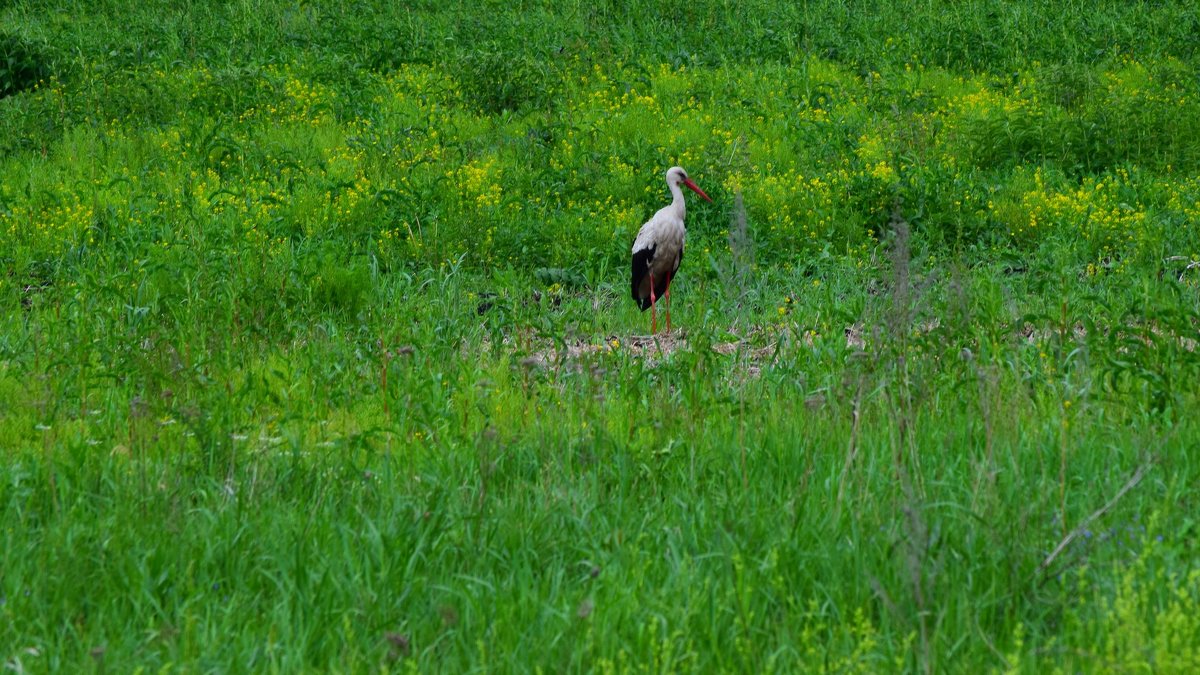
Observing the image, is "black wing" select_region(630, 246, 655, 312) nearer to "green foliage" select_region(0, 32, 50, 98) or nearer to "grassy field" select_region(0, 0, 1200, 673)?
"grassy field" select_region(0, 0, 1200, 673)

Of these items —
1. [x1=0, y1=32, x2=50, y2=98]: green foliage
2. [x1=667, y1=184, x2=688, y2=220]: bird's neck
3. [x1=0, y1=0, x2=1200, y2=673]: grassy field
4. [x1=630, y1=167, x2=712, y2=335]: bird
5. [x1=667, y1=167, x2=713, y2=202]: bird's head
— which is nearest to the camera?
[x1=0, y1=0, x2=1200, y2=673]: grassy field

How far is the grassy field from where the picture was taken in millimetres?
3738

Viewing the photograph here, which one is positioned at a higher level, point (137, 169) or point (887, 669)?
point (887, 669)

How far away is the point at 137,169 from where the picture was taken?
462 inches

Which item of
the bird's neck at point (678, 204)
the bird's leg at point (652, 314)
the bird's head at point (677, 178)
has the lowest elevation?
the bird's leg at point (652, 314)

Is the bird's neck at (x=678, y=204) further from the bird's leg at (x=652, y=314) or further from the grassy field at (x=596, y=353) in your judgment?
the bird's leg at (x=652, y=314)

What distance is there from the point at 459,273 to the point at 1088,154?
6.31m

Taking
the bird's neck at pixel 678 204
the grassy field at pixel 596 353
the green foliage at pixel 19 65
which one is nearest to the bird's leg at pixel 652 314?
the grassy field at pixel 596 353

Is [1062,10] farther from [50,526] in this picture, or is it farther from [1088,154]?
[50,526]

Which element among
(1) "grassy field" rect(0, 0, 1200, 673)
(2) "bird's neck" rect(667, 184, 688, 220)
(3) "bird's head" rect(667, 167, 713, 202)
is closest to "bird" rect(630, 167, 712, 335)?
(2) "bird's neck" rect(667, 184, 688, 220)

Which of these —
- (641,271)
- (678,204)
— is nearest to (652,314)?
(641,271)

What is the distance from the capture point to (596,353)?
688 cm

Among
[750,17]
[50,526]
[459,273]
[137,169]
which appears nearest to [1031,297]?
[459,273]

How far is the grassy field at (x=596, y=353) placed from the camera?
147 inches
